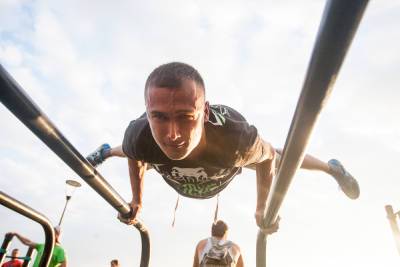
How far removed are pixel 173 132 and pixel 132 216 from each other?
93 cm

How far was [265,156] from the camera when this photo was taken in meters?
2.22

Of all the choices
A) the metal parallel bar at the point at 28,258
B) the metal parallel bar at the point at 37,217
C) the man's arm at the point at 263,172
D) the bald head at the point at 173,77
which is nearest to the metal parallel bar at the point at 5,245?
the metal parallel bar at the point at 28,258

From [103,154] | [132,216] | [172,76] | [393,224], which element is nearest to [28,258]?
[103,154]

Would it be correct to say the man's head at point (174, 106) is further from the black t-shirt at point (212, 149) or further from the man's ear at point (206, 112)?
the black t-shirt at point (212, 149)

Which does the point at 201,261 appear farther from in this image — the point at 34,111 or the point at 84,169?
the point at 34,111

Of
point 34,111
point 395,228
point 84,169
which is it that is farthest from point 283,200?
point 395,228

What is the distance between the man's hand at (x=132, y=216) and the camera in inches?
86.0

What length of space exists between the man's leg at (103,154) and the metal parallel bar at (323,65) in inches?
89.9

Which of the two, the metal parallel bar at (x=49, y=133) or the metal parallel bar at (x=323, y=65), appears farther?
the metal parallel bar at (x=49, y=133)

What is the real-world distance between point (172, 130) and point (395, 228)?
592 centimetres

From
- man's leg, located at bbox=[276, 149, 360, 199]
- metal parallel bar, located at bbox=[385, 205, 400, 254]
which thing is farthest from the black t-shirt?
metal parallel bar, located at bbox=[385, 205, 400, 254]

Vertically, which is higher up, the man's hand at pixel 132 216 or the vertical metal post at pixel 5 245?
the man's hand at pixel 132 216

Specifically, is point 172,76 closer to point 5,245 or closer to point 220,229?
point 5,245

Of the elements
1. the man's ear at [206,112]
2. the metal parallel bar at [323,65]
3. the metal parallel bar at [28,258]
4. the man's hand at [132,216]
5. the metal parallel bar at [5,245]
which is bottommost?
the metal parallel bar at [28,258]
